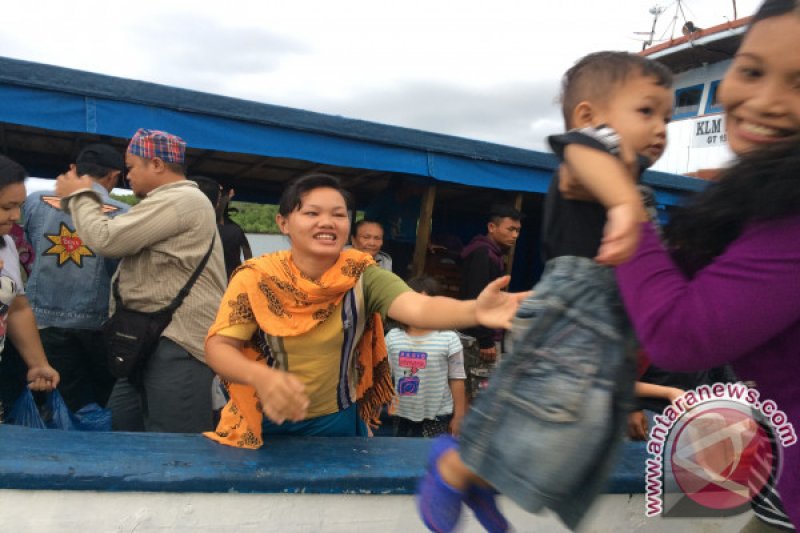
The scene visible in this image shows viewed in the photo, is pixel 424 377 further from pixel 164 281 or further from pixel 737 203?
pixel 737 203

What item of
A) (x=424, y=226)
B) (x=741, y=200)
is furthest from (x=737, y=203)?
(x=424, y=226)

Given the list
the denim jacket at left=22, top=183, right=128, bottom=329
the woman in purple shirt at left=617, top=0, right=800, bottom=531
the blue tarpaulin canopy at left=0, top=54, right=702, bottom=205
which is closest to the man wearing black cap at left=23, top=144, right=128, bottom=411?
the denim jacket at left=22, top=183, right=128, bottom=329

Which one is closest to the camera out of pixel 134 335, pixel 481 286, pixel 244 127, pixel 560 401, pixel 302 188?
pixel 560 401

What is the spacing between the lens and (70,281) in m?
3.12

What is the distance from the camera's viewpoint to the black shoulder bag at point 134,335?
249 centimetres

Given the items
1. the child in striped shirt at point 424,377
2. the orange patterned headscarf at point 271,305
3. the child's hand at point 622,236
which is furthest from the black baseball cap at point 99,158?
the child's hand at point 622,236

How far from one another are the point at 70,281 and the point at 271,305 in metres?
1.84

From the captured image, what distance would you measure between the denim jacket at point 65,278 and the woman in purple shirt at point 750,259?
9.52 ft

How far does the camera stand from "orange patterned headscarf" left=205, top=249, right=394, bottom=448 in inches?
73.2

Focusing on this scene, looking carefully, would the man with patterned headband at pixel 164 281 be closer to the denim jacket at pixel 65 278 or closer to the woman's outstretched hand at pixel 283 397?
the denim jacket at pixel 65 278

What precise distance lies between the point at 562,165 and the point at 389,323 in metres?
3.73

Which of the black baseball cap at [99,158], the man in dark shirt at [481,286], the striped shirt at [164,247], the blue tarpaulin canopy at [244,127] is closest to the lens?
the striped shirt at [164,247]

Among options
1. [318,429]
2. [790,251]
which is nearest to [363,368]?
[318,429]

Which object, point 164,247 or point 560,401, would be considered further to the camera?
point 164,247
